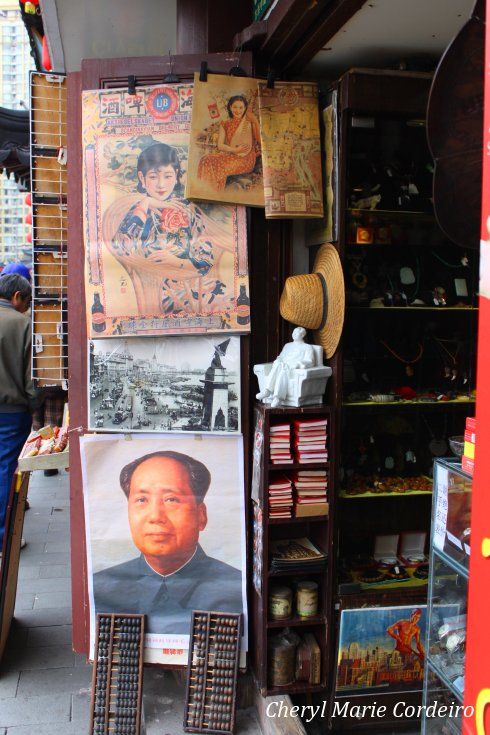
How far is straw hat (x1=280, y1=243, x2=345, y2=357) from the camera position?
3004mm

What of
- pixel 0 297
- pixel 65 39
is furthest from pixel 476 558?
pixel 0 297

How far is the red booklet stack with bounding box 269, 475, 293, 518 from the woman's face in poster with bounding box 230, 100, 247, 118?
1.60 meters

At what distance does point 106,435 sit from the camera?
3.14 meters

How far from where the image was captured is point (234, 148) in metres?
2.99

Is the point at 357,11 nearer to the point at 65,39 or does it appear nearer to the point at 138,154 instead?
the point at 138,154

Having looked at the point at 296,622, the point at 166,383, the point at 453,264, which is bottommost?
the point at 296,622

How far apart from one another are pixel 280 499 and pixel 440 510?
0.88m

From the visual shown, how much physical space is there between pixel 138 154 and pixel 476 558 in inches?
92.5

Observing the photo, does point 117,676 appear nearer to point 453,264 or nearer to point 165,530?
point 165,530

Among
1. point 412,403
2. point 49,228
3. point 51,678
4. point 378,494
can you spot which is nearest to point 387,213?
point 412,403

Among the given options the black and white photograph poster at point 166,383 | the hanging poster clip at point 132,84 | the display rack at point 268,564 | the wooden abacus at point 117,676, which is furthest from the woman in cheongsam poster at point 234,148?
the wooden abacus at point 117,676

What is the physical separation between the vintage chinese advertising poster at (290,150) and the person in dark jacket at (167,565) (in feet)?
4.13

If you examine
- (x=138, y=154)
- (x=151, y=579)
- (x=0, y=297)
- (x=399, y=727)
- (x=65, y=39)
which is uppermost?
(x=65, y=39)

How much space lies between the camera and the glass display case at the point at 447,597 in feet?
7.09
